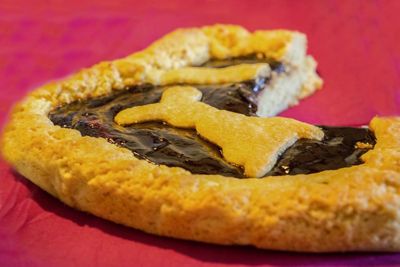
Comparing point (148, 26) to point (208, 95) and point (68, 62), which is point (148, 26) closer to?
point (68, 62)

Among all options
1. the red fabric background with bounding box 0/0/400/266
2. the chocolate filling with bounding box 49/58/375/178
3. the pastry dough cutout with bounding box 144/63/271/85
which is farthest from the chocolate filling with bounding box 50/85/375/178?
the red fabric background with bounding box 0/0/400/266

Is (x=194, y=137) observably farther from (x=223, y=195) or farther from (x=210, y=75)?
(x=210, y=75)

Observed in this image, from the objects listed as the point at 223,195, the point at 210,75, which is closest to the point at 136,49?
the point at 210,75

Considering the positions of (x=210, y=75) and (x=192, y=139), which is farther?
(x=210, y=75)

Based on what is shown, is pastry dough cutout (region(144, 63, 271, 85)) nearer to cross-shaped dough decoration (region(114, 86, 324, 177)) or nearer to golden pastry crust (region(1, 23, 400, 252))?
cross-shaped dough decoration (region(114, 86, 324, 177))

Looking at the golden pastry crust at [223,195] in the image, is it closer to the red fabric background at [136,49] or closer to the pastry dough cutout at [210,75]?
the red fabric background at [136,49]


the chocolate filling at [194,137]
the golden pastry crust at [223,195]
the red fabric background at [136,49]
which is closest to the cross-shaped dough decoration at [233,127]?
the chocolate filling at [194,137]

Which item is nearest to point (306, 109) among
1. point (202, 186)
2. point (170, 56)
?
point (170, 56)
